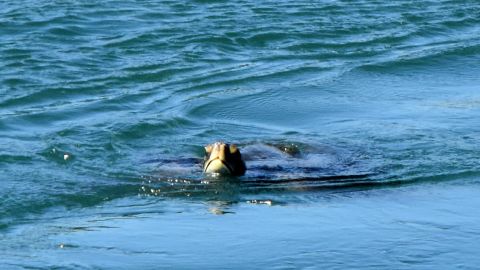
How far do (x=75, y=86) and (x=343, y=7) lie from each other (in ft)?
18.3

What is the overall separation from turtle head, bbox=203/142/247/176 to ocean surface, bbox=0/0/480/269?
0.10 m

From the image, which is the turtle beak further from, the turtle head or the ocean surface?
the ocean surface

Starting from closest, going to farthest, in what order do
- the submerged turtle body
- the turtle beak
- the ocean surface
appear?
1. the ocean surface
2. the turtle beak
3. the submerged turtle body

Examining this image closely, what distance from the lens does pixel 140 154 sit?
409 inches

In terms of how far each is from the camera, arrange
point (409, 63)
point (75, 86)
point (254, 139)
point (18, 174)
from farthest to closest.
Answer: point (409, 63)
point (75, 86)
point (254, 139)
point (18, 174)

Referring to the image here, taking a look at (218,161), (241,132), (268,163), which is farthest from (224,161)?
(241,132)

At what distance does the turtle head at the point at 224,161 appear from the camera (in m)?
9.09

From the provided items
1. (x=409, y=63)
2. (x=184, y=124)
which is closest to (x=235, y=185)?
(x=184, y=124)

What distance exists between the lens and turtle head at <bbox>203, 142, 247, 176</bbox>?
9.09 m

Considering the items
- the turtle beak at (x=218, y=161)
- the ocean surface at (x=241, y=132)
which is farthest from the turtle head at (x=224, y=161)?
the ocean surface at (x=241, y=132)

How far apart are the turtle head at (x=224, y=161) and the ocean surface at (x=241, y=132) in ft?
0.33

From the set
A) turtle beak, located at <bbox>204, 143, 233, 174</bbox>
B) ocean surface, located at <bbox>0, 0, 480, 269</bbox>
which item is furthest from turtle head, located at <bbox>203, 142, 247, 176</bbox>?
ocean surface, located at <bbox>0, 0, 480, 269</bbox>

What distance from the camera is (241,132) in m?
11.5

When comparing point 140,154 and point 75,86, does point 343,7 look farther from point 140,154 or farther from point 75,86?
point 140,154
